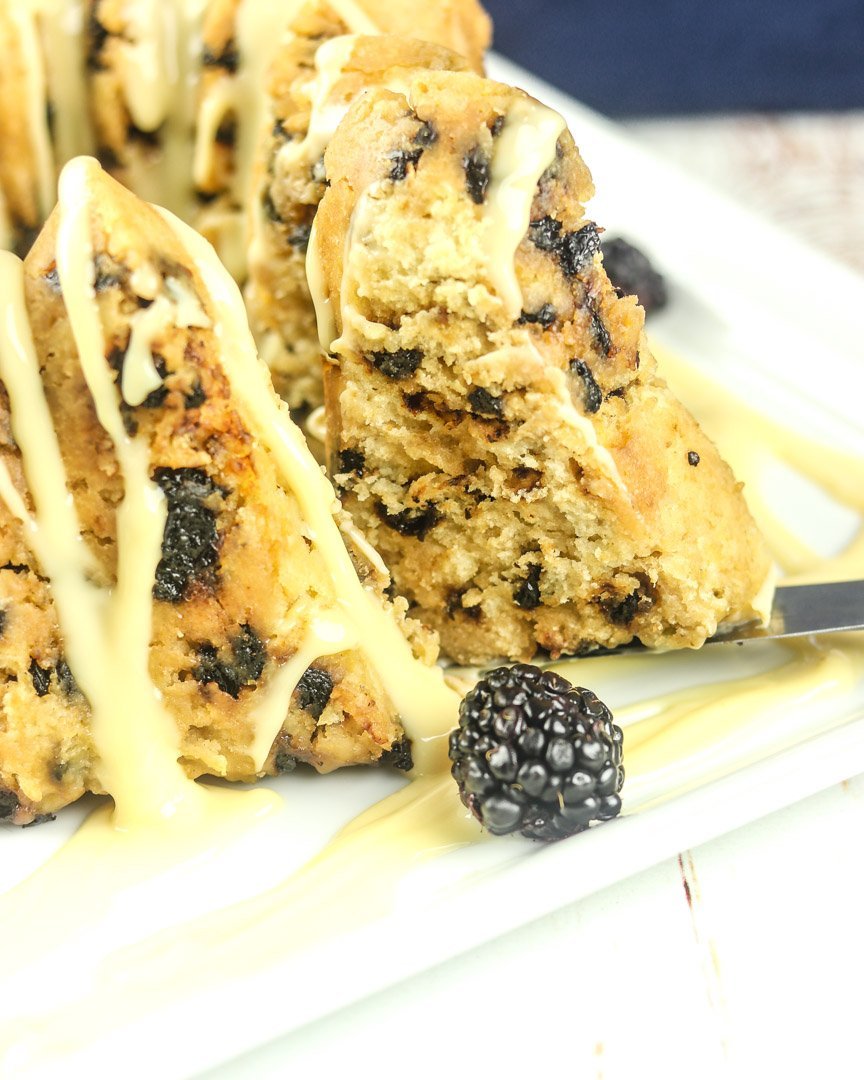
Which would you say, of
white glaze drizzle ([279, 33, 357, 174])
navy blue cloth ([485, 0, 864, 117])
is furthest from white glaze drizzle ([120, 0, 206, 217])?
navy blue cloth ([485, 0, 864, 117])

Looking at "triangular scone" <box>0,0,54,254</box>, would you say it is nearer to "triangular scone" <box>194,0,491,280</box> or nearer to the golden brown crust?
the golden brown crust

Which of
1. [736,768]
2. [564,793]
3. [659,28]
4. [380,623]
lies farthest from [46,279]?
[659,28]

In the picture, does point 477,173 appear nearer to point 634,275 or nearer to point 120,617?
point 120,617

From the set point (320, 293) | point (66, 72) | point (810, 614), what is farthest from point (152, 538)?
point (66, 72)

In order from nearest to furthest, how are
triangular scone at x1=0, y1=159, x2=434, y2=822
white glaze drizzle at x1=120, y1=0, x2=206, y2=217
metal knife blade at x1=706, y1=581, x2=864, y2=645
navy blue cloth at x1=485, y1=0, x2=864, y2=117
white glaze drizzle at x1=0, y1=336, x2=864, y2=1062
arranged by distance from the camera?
white glaze drizzle at x1=0, y1=336, x2=864, y2=1062 < triangular scone at x1=0, y1=159, x2=434, y2=822 < metal knife blade at x1=706, y1=581, x2=864, y2=645 < white glaze drizzle at x1=120, y1=0, x2=206, y2=217 < navy blue cloth at x1=485, y1=0, x2=864, y2=117

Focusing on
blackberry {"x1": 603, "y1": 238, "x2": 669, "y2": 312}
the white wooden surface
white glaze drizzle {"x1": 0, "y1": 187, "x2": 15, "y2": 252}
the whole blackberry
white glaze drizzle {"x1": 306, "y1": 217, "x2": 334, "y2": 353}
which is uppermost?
white glaze drizzle {"x1": 306, "y1": 217, "x2": 334, "y2": 353}

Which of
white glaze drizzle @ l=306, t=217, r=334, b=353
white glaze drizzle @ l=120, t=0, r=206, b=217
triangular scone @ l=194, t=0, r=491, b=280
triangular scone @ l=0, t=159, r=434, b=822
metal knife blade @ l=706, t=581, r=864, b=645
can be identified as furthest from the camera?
white glaze drizzle @ l=120, t=0, r=206, b=217

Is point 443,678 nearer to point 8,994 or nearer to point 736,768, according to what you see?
point 736,768

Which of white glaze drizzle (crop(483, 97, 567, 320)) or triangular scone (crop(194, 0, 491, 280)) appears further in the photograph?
triangular scone (crop(194, 0, 491, 280))
